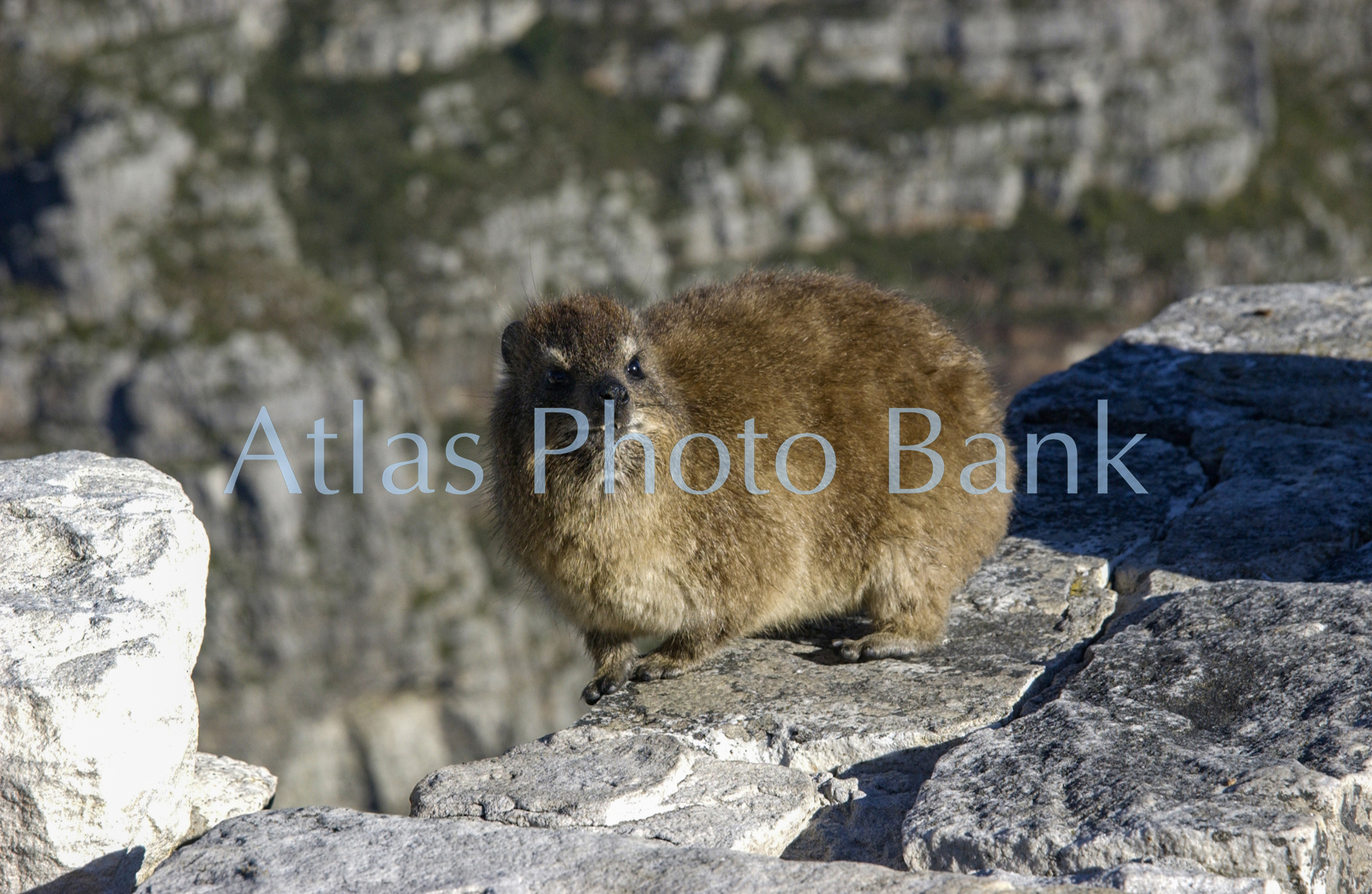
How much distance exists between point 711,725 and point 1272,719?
1.87 meters

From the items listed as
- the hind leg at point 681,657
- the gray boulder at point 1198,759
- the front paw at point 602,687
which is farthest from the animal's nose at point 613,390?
the gray boulder at point 1198,759

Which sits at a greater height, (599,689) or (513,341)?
(513,341)

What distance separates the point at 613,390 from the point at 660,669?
119 cm

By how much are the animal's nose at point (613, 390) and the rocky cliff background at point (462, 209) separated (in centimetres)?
5502

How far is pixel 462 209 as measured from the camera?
7362 cm

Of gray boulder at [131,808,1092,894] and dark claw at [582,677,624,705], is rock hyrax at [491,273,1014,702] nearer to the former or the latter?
dark claw at [582,677,624,705]

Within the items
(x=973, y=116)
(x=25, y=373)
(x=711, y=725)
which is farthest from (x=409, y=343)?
(x=711, y=725)

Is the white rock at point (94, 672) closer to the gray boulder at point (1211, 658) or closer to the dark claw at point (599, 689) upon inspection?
the dark claw at point (599, 689)

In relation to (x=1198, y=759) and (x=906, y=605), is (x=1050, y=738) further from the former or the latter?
(x=906, y=605)

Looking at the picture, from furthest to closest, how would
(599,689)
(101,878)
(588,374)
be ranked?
(599,689) → (588,374) → (101,878)

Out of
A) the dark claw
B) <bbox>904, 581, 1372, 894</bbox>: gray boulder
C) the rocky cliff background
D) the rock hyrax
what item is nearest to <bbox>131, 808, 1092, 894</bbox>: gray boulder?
<bbox>904, 581, 1372, 894</bbox>: gray boulder

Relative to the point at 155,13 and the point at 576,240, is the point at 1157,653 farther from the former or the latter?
the point at 155,13

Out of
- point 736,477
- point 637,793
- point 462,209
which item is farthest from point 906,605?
point 462,209

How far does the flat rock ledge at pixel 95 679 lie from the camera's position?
330 centimetres
